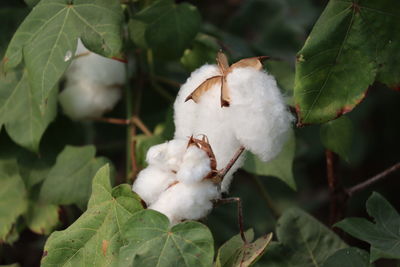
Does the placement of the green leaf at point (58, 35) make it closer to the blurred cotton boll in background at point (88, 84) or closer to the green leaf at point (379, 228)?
the blurred cotton boll in background at point (88, 84)

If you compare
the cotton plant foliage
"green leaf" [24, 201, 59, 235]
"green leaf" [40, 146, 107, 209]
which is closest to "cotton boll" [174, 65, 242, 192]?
the cotton plant foliage

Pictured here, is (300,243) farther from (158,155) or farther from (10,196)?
(10,196)

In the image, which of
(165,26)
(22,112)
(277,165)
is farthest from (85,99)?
(277,165)

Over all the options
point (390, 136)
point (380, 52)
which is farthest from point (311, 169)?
point (380, 52)

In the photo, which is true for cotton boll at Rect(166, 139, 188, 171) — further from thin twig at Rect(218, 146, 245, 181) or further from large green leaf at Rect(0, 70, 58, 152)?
large green leaf at Rect(0, 70, 58, 152)

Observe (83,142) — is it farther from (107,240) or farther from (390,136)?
(390,136)

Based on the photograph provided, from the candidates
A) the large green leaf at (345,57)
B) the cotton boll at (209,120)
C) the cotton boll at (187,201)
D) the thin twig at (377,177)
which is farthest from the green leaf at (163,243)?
the thin twig at (377,177)
